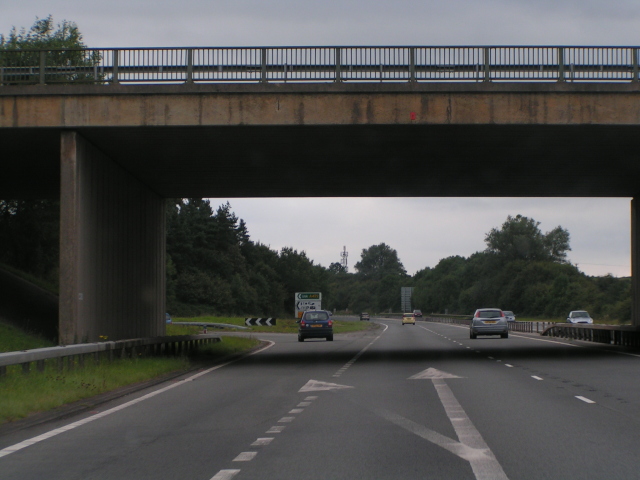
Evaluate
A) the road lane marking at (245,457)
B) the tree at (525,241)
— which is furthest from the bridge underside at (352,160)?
the tree at (525,241)

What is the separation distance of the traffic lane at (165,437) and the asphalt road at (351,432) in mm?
20

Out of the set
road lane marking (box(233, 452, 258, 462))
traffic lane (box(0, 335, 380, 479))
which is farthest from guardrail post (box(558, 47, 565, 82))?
road lane marking (box(233, 452, 258, 462))

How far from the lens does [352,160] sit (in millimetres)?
25359

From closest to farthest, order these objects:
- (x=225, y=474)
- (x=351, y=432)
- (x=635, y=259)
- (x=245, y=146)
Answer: (x=225, y=474), (x=351, y=432), (x=245, y=146), (x=635, y=259)

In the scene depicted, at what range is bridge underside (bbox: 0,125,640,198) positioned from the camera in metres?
22.1

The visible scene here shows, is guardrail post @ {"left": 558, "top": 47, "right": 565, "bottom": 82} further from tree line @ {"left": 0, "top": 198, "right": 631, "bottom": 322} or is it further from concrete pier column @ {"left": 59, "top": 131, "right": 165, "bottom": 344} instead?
tree line @ {"left": 0, "top": 198, "right": 631, "bottom": 322}

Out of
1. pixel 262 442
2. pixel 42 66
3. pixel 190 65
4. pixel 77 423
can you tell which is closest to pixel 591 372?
pixel 190 65

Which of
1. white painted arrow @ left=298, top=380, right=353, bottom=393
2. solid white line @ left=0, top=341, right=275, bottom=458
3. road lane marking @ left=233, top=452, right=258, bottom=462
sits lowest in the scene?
white painted arrow @ left=298, top=380, right=353, bottom=393

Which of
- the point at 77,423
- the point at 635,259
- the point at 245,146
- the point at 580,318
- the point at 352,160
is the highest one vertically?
the point at 245,146

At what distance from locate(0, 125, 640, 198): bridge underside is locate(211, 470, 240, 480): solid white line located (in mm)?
14417

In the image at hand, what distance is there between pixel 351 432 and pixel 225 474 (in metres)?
2.88

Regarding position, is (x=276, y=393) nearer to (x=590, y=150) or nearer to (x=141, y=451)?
(x=141, y=451)

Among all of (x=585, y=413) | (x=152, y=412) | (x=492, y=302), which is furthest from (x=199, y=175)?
(x=492, y=302)

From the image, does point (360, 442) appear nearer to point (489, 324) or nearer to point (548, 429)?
point (548, 429)
